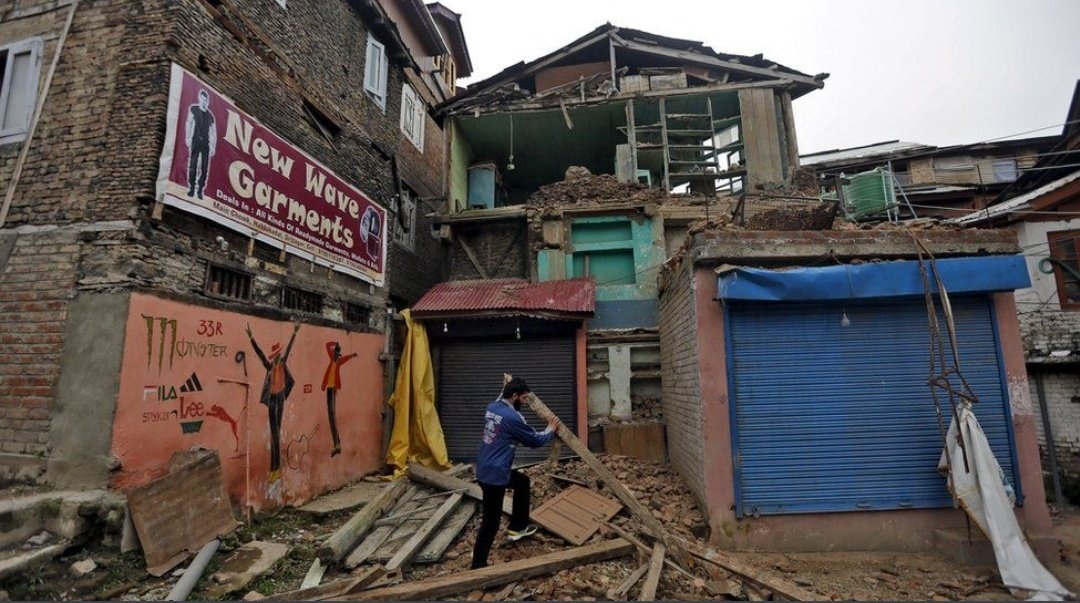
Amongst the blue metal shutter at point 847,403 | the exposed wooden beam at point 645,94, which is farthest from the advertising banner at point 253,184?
the blue metal shutter at point 847,403

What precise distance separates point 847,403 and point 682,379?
2.22 metres

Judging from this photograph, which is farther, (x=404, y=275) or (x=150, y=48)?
(x=404, y=275)

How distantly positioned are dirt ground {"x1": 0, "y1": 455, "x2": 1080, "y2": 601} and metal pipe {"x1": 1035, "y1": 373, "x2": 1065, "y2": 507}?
3.90 m

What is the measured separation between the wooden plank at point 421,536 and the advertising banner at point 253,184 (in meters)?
4.69

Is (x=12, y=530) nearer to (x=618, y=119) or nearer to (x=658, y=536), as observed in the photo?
(x=658, y=536)

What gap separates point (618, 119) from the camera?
1440cm

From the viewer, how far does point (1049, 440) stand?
10141 millimetres

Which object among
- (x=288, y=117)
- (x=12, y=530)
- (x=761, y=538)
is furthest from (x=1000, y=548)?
(x=288, y=117)

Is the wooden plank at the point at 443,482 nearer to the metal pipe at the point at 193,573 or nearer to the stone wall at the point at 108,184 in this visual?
the metal pipe at the point at 193,573

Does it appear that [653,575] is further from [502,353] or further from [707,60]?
[707,60]

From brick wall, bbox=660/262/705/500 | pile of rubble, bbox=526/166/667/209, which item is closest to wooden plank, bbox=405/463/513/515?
brick wall, bbox=660/262/705/500

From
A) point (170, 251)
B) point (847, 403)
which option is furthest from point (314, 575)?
point (847, 403)

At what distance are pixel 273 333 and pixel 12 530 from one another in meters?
3.38

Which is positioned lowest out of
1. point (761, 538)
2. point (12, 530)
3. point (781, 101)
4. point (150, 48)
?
point (761, 538)
